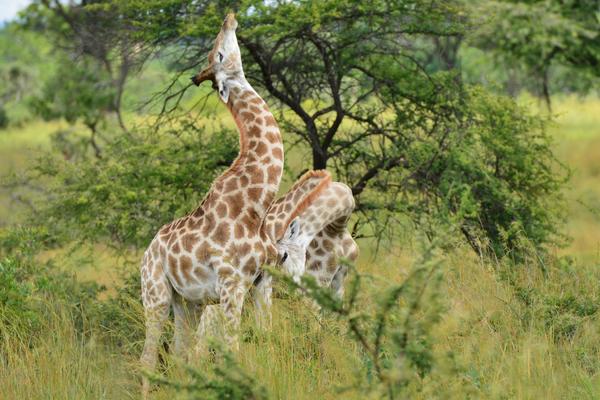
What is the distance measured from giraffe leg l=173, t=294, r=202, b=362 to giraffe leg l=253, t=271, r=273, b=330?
1.33 ft

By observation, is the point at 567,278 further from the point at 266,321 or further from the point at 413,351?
the point at 413,351

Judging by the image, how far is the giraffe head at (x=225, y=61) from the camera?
5.57 meters

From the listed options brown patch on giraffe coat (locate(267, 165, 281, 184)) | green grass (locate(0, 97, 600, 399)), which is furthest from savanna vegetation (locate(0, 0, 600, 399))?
brown patch on giraffe coat (locate(267, 165, 281, 184))

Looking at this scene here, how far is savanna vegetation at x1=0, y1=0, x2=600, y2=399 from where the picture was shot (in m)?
4.86

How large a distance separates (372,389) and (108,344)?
11.0ft

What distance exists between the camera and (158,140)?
31.1ft

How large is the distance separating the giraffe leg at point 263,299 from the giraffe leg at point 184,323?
1.33 ft

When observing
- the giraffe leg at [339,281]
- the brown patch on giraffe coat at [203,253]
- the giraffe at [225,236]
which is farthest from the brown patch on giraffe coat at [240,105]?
the giraffe leg at [339,281]

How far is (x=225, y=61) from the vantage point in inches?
221

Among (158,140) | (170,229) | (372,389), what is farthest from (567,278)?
(158,140)

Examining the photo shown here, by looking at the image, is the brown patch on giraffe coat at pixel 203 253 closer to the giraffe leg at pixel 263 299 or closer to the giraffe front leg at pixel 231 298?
the giraffe front leg at pixel 231 298

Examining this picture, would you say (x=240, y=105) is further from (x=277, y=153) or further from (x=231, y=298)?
(x=231, y=298)

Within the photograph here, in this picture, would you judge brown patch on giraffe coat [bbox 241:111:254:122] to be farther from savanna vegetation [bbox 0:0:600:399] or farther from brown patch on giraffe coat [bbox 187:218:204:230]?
savanna vegetation [bbox 0:0:600:399]

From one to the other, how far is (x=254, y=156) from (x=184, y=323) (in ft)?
3.42
